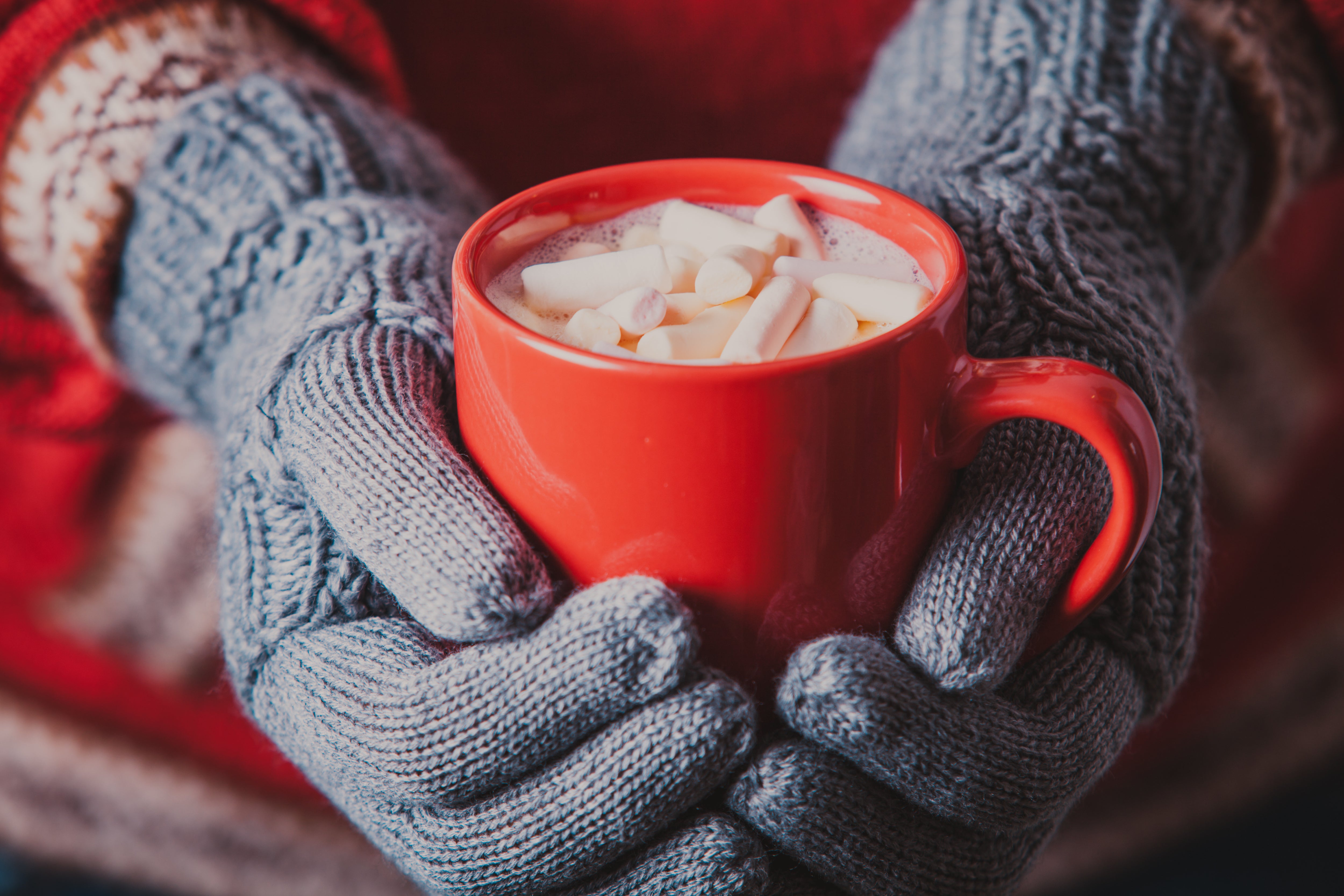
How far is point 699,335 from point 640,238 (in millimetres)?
80

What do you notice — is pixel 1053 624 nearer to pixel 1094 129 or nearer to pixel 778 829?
pixel 778 829

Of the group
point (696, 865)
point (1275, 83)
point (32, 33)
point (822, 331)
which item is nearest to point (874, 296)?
point (822, 331)

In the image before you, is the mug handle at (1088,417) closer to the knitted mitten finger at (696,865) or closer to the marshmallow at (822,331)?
the marshmallow at (822,331)

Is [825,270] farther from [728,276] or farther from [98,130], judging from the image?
[98,130]

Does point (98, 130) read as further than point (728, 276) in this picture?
Yes

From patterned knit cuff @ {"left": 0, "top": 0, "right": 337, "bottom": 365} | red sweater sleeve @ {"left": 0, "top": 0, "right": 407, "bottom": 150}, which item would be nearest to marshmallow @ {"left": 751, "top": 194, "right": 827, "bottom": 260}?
patterned knit cuff @ {"left": 0, "top": 0, "right": 337, "bottom": 365}

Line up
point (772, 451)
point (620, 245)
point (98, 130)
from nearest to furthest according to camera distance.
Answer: point (772, 451) < point (620, 245) < point (98, 130)

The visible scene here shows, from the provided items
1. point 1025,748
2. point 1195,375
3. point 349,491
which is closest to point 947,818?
point 1025,748

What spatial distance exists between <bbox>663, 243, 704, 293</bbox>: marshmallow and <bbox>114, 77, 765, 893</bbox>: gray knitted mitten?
4.6 inches

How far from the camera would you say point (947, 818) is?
0.44 metres

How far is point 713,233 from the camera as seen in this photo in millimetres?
434

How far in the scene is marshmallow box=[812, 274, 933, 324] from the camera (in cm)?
38

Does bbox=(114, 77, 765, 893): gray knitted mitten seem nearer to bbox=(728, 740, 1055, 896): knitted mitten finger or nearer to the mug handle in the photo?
bbox=(728, 740, 1055, 896): knitted mitten finger

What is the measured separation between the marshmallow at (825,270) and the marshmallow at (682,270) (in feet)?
0.11
